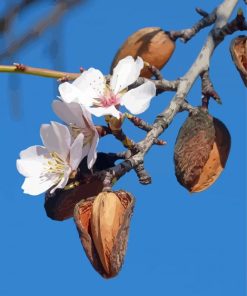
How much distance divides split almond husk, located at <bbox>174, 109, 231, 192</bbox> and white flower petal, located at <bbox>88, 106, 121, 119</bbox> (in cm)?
13

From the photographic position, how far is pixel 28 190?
1646 millimetres

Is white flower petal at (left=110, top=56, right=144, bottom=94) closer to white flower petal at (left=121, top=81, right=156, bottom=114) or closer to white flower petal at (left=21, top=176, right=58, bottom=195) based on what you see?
white flower petal at (left=121, top=81, right=156, bottom=114)

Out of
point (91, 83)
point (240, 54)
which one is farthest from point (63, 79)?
point (240, 54)

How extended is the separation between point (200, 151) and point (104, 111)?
0.60 ft

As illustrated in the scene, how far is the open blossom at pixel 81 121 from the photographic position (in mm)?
1627

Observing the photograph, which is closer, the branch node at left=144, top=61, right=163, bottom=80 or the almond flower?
the almond flower

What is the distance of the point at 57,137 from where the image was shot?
1.64 metres

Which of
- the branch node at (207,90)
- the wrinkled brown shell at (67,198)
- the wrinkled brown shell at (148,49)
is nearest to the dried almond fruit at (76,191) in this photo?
the wrinkled brown shell at (67,198)

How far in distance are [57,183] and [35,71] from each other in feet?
0.52

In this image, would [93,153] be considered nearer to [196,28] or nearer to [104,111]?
[104,111]

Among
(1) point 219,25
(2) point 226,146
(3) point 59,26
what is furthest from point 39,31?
(2) point 226,146

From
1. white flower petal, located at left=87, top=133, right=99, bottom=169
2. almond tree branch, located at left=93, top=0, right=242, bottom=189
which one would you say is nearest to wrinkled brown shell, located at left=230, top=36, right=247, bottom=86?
almond tree branch, located at left=93, top=0, right=242, bottom=189

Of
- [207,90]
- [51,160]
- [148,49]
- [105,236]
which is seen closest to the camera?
[105,236]

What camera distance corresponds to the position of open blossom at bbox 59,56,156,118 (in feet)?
5.39
